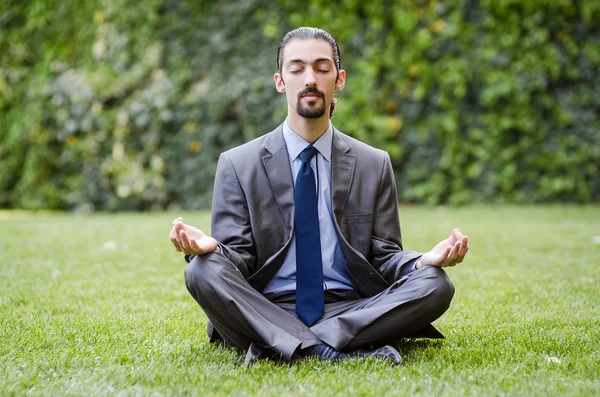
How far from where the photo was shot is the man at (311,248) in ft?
9.39

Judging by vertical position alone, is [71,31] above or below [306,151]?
above

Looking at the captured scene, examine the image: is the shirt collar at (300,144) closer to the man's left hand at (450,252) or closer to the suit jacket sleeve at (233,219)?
the suit jacket sleeve at (233,219)

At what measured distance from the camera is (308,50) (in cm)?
308

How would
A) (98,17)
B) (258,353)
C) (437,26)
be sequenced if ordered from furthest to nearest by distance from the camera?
(98,17) < (437,26) < (258,353)

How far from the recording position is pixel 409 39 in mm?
9141

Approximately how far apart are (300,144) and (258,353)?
962 millimetres

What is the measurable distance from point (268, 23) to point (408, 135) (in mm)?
2409

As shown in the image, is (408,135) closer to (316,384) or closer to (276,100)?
(276,100)

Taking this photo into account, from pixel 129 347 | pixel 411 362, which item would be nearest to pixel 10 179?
pixel 129 347

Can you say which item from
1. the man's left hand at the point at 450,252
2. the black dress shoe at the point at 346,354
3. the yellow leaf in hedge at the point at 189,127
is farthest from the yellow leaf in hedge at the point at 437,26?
the black dress shoe at the point at 346,354

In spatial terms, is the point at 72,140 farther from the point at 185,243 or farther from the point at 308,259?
the point at 185,243

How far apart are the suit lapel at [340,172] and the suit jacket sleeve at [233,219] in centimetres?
40

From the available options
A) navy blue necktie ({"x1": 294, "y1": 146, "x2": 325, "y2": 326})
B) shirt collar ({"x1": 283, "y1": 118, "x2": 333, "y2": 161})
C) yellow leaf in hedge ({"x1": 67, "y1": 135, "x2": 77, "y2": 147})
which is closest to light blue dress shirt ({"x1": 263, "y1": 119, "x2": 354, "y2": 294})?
shirt collar ({"x1": 283, "y1": 118, "x2": 333, "y2": 161})

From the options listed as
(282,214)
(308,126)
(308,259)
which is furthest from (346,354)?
(308,126)
